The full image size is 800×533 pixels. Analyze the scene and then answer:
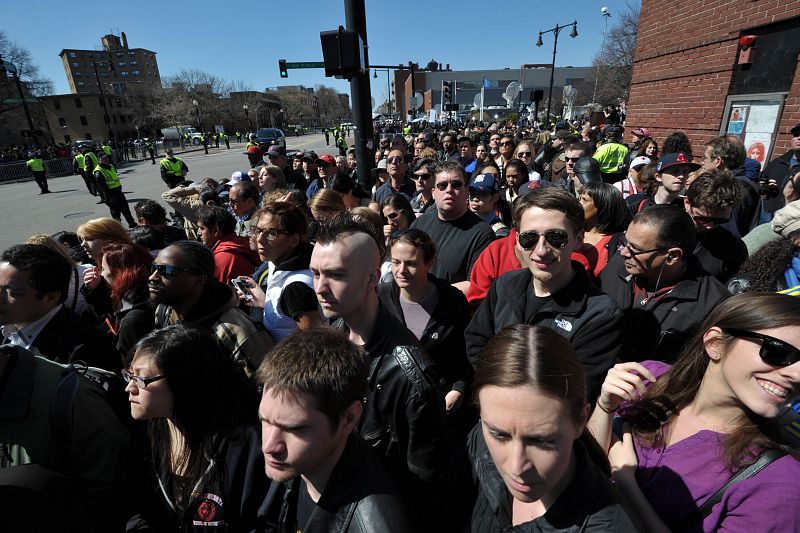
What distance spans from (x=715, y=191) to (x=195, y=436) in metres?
3.48

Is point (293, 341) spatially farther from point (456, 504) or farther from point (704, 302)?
point (704, 302)

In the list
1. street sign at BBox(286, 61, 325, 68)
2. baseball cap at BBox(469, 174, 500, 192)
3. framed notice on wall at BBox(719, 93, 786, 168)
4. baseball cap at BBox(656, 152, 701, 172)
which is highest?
street sign at BBox(286, 61, 325, 68)

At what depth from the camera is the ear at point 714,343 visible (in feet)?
4.64

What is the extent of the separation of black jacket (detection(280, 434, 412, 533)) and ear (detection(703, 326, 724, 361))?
3.95ft

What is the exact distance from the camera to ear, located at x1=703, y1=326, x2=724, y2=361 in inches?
55.7

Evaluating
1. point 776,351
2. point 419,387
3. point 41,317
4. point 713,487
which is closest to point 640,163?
point 776,351

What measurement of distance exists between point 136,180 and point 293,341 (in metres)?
23.1

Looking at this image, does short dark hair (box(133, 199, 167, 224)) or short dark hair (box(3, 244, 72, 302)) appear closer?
short dark hair (box(3, 244, 72, 302))

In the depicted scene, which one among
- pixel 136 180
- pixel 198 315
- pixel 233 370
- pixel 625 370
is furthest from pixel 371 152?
pixel 136 180

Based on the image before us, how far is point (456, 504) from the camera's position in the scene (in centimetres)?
152

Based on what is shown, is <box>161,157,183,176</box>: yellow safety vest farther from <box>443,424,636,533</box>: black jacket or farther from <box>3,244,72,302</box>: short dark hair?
<box>443,424,636,533</box>: black jacket

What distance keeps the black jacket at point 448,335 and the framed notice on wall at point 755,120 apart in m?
6.12

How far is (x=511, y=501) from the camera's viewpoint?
132 centimetres

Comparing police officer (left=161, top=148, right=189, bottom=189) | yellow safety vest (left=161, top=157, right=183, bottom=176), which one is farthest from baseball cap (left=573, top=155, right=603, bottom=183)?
yellow safety vest (left=161, top=157, right=183, bottom=176)
